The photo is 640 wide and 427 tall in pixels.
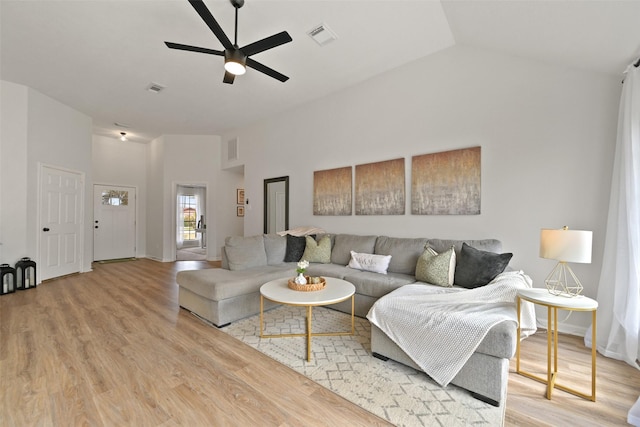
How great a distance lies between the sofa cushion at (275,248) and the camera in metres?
3.91

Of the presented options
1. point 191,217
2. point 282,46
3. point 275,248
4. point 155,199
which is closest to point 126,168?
point 155,199

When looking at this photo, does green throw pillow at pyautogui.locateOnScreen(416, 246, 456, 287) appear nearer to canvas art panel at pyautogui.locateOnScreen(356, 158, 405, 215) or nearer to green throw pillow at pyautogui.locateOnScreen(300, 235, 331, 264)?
canvas art panel at pyautogui.locateOnScreen(356, 158, 405, 215)

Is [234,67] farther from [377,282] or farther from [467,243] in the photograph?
[467,243]

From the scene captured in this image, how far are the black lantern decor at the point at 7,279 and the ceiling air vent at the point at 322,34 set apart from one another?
533 centimetres

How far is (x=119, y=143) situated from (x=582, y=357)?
30.5 feet

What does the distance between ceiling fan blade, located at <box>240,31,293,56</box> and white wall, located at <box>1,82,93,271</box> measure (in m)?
4.27

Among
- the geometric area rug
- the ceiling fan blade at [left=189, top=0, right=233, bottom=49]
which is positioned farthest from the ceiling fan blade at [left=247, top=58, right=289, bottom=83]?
the geometric area rug

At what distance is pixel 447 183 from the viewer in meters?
3.29

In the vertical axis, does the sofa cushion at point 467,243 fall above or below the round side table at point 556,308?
above

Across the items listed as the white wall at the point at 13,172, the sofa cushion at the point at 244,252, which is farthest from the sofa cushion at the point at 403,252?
the white wall at the point at 13,172

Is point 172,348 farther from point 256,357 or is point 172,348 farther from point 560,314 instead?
point 560,314

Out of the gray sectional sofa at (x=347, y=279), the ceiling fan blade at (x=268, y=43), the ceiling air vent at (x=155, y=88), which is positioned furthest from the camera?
the ceiling air vent at (x=155, y=88)

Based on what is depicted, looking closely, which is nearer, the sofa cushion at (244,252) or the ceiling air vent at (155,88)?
the sofa cushion at (244,252)

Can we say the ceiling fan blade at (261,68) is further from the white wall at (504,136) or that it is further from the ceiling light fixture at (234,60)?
the white wall at (504,136)
